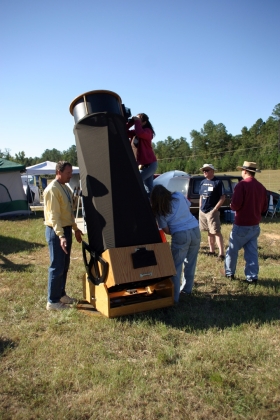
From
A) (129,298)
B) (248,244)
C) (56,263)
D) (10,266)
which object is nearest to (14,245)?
(10,266)

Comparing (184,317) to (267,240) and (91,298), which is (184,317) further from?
(267,240)

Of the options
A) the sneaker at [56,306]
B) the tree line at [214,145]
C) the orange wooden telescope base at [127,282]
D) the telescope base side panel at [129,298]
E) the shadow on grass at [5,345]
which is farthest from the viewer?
the tree line at [214,145]

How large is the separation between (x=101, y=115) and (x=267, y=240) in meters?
6.50

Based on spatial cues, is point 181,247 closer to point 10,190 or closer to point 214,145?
point 10,190

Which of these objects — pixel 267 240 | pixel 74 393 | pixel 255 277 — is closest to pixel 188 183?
pixel 267 240

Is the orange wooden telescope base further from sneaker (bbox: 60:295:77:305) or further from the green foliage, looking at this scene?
the green foliage

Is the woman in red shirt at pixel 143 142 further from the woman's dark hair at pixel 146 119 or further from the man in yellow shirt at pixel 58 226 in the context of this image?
the man in yellow shirt at pixel 58 226

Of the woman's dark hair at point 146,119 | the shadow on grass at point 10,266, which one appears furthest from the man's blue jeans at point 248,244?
the shadow on grass at point 10,266

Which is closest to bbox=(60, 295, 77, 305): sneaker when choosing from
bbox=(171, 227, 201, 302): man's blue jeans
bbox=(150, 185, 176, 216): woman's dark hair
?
bbox=(171, 227, 201, 302): man's blue jeans

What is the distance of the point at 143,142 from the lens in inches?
175

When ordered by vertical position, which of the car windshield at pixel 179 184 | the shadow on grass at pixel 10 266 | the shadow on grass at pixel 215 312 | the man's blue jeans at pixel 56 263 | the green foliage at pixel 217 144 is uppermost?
the green foliage at pixel 217 144

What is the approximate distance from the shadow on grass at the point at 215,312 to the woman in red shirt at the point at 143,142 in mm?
1822

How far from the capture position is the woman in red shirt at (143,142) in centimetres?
418

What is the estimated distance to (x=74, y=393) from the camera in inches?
105
